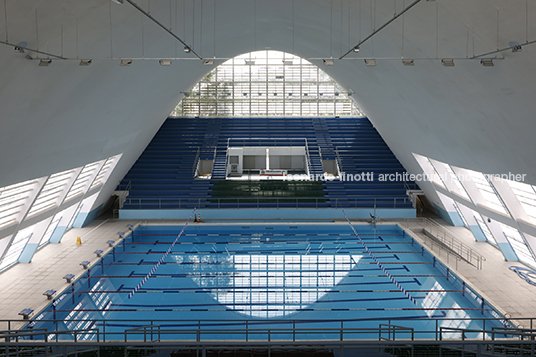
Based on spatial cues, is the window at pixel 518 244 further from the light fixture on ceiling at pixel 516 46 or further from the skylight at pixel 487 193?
the light fixture on ceiling at pixel 516 46

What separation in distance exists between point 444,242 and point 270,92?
17749 millimetres

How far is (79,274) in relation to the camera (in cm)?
1224

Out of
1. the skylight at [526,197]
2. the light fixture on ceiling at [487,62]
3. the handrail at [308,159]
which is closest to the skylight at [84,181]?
the handrail at [308,159]

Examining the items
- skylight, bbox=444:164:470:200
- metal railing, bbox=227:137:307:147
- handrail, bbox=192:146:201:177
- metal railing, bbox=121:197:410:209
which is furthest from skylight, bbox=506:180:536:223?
handrail, bbox=192:146:201:177

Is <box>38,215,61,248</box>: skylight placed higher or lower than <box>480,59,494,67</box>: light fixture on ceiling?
lower

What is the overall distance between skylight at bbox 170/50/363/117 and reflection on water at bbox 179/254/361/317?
1640 cm

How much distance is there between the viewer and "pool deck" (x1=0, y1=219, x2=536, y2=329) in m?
10.1

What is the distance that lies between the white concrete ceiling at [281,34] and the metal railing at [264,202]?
501 centimetres

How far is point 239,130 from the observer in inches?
1079

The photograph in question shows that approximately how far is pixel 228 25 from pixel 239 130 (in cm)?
1399

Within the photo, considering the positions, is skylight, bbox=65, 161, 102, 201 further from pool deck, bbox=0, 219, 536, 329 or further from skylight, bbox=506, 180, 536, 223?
skylight, bbox=506, 180, 536, 223

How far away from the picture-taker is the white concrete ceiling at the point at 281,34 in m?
6.76

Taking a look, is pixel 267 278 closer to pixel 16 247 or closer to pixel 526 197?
pixel 526 197

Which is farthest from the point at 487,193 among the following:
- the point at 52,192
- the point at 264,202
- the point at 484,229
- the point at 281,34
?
the point at 52,192
